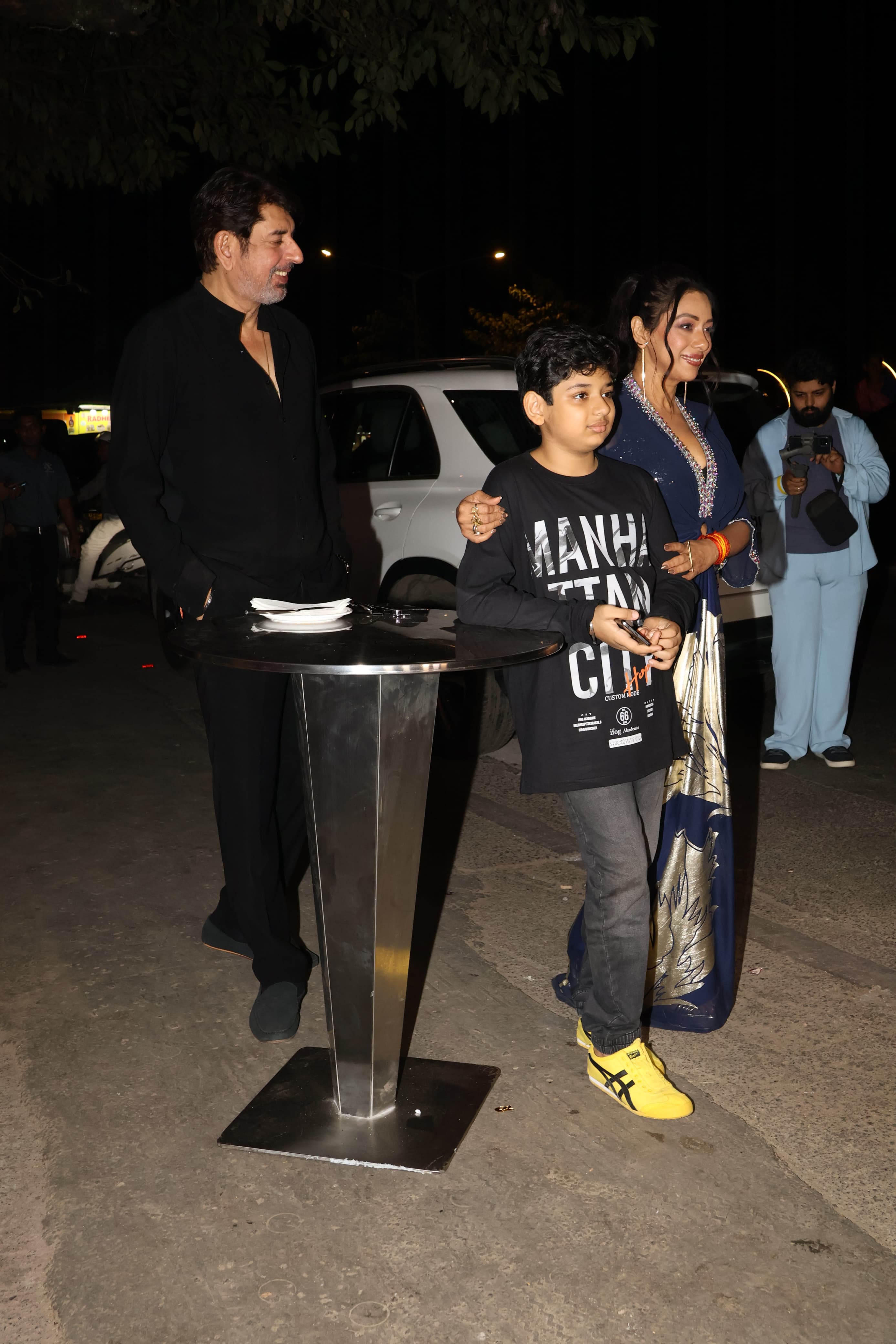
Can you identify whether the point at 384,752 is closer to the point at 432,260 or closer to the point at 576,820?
the point at 576,820

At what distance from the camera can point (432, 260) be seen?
5119cm

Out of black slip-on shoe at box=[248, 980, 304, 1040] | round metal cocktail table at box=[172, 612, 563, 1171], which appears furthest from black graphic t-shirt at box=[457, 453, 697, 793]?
black slip-on shoe at box=[248, 980, 304, 1040]

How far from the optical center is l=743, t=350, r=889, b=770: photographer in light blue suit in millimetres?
5930

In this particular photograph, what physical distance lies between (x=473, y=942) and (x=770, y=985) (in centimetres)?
100

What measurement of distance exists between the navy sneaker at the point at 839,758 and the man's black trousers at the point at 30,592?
20.2 ft

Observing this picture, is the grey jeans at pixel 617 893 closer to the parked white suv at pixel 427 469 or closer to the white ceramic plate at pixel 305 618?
the white ceramic plate at pixel 305 618

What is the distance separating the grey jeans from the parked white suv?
320 cm

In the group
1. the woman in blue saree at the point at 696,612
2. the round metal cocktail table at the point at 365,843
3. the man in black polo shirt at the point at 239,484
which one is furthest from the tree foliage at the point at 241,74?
the round metal cocktail table at the point at 365,843

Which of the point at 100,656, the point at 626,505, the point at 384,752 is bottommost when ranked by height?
the point at 100,656

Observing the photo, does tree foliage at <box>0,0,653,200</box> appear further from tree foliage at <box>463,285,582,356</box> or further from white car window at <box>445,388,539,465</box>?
tree foliage at <box>463,285,582,356</box>

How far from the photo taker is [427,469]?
6.47 metres

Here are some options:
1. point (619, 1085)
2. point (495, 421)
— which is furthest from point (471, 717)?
point (619, 1085)

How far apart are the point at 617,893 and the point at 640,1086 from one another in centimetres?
50

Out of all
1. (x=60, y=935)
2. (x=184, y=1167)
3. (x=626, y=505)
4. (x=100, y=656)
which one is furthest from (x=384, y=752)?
(x=100, y=656)
